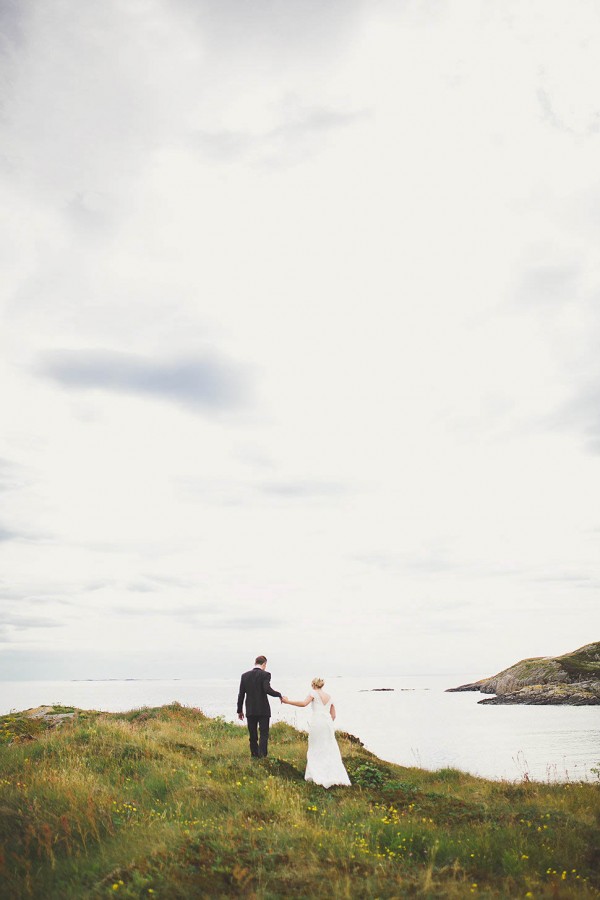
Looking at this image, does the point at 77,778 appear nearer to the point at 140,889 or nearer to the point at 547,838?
the point at 140,889

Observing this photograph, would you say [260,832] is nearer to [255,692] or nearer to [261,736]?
[255,692]

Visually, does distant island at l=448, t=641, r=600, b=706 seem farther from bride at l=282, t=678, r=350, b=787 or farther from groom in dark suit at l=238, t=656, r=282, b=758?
bride at l=282, t=678, r=350, b=787

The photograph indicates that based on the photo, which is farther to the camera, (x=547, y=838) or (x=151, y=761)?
(x=151, y=761)

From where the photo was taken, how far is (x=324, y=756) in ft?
49.6

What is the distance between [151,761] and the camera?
14.8 m

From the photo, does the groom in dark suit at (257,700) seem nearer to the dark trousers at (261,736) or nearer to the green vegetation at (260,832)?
the dark trousers at (261,736)

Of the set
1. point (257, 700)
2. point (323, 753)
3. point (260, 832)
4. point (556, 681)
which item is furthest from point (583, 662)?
point (260, 832)

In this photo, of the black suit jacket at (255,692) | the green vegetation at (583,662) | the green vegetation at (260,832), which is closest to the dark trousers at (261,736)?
the black suit jacket at (255,692)

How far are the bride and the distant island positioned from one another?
11068 cm

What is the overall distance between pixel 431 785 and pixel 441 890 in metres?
11.9

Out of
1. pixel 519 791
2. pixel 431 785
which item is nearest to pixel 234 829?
pixel 519 791

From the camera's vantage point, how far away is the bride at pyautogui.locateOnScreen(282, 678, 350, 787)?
14898mm

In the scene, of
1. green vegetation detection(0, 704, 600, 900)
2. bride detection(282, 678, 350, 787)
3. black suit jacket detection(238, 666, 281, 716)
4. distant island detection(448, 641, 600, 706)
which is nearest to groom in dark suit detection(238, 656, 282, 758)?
black suit jacket detection(238, 666, 281, 716)

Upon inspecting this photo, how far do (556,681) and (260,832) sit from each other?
13524 centimetres
